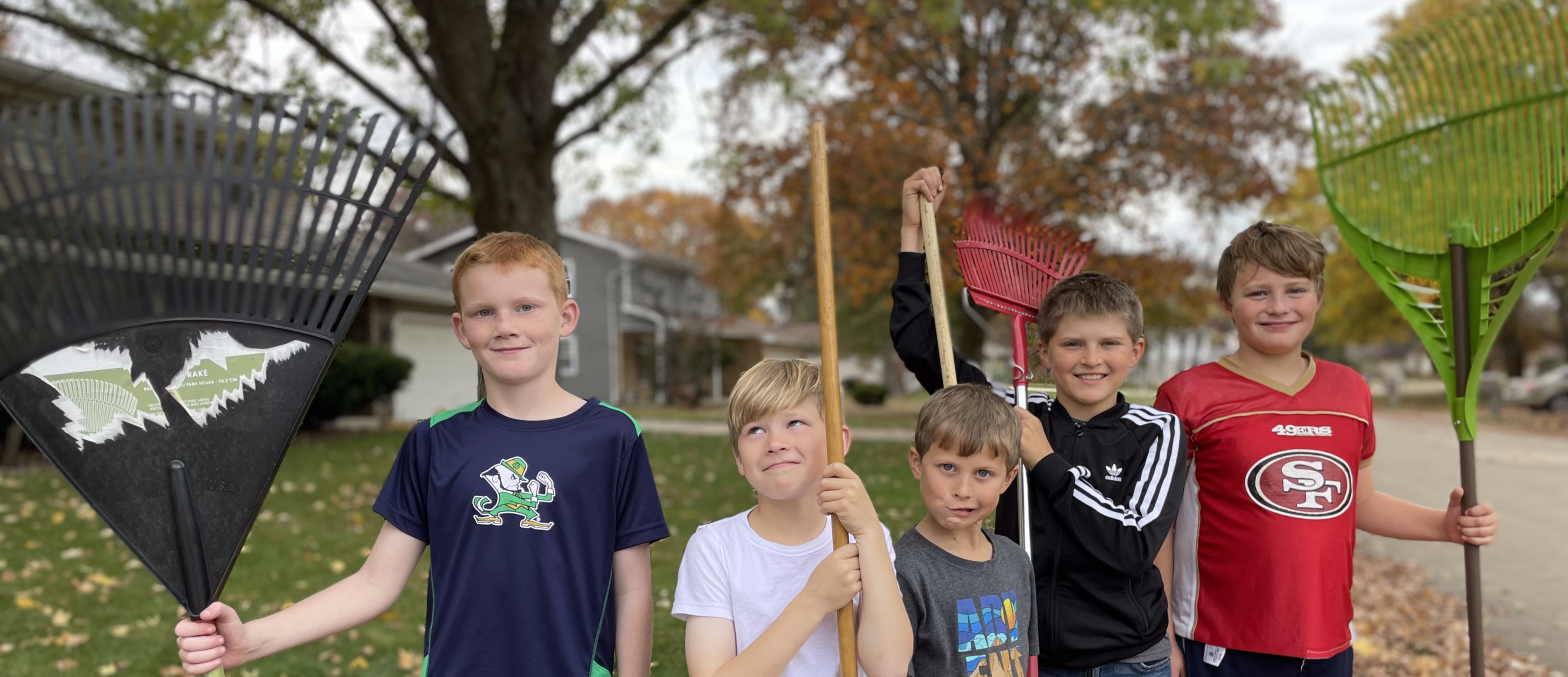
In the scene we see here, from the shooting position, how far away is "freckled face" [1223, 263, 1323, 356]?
256 cm

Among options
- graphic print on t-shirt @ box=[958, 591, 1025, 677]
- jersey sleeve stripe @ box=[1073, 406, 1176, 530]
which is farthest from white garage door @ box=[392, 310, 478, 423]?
graphic print on t-shirt @ box=[958, 591, 1025, 677]

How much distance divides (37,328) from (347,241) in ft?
1.73

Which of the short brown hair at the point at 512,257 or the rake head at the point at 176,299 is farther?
the short brown hair at the point at 512,257

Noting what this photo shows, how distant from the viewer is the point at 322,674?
4.57 m

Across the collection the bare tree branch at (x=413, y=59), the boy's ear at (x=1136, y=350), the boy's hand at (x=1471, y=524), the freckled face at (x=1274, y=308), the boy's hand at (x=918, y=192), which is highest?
the bare tree branch at (x=413, y=59)

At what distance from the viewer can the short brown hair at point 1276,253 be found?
2543 mm

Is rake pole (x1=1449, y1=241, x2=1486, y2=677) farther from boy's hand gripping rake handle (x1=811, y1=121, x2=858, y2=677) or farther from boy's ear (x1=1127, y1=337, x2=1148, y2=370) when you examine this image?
boy's hand gripping rake handle (x1=811, y1=121, x2=858, y2=677)

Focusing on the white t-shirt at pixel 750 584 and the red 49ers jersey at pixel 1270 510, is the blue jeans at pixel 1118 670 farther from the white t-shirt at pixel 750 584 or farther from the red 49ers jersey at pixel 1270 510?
the white t-shirt at pixel 750 584

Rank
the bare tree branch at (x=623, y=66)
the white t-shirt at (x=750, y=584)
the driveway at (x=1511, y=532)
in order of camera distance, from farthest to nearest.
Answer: the bare tree branch at (x=623, y=66) < the driveway at (x=1511, y=532) < the white t-shirt at (x=750, y=584)

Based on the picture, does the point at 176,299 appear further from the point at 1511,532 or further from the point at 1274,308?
the point at 1511,532

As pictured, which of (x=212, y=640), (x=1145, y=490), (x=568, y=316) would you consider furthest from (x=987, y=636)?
(x=212, y=640)

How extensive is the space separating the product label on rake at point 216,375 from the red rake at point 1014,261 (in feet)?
5.81

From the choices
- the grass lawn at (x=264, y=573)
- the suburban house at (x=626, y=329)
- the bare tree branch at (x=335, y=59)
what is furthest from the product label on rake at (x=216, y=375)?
the suburban house at (x=626, y=329)

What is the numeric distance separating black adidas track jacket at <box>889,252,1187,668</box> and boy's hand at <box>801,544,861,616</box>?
2.12ft
